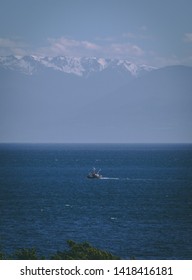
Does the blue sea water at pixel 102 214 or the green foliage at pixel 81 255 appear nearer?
the green foliage at pixel 81 255

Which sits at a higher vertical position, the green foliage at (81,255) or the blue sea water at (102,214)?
the green foliage at (81,255)

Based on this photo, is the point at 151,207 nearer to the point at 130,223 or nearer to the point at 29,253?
the point at 130,223

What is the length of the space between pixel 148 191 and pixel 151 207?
59.2ft

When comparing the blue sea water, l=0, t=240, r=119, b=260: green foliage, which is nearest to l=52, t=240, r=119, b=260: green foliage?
l=0, t=240, r=119, b=260: green foliage

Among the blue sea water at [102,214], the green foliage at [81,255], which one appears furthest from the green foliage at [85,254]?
the blue sea water at [102,214]

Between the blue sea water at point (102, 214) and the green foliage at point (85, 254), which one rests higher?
the green foliage at point (85, 254)

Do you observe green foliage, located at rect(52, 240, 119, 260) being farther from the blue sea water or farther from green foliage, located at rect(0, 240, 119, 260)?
the blue sea water

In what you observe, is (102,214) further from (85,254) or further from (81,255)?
(81,255)

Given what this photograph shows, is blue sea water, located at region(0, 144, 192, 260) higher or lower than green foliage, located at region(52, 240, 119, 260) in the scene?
lower

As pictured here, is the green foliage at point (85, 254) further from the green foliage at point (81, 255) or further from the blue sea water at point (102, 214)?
the blue sea water at point (102, 214)

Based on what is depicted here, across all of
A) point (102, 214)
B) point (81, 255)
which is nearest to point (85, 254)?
point (81, 255)

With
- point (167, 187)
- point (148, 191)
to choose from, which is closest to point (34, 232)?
point (148, 191)

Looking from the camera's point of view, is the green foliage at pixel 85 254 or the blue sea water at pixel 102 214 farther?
the blue sea water at pixel 102 214

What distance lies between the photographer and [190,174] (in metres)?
126
